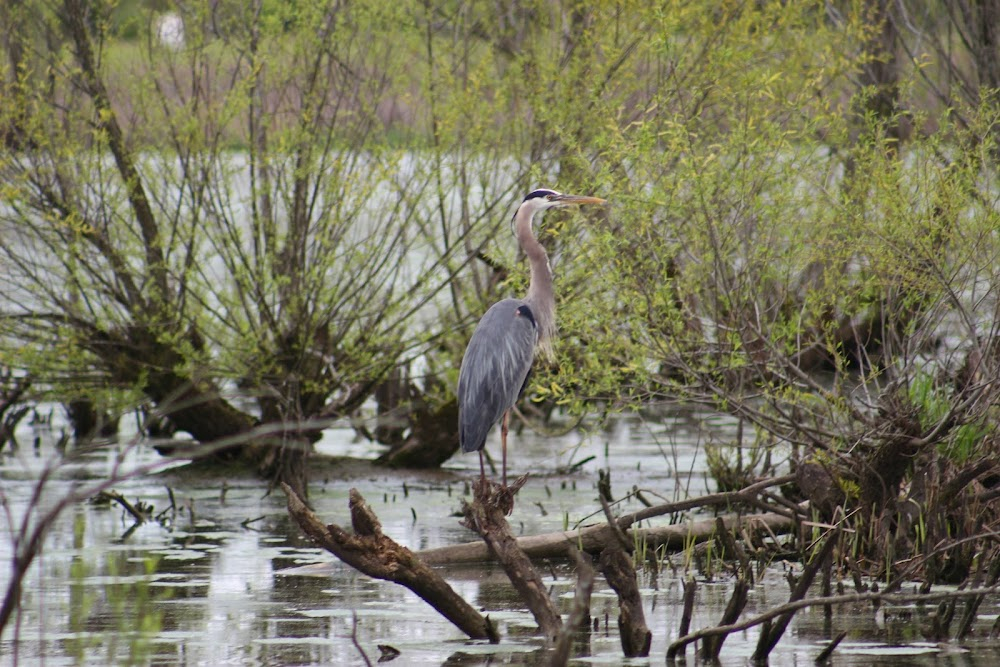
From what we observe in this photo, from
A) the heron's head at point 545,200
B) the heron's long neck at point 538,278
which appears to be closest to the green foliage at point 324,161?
the heron's long neck at point 538,278

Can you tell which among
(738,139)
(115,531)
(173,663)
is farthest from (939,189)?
(115,531)

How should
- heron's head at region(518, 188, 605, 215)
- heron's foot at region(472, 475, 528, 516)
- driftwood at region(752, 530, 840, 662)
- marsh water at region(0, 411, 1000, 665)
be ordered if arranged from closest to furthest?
driftwood at region(752, 530, 840, 662), marsh water at region(0, 411, 1000, 665), heron's foot at region(472, 475, 528, 516), heron's head at region(518, 188, 605, 215)

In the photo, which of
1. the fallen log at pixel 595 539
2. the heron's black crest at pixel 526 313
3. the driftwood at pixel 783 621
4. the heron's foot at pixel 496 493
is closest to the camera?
the driftwood at pixel 783 621

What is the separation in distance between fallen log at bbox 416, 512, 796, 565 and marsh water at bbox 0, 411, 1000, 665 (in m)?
0.08

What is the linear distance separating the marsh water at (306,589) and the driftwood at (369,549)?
0.28 m

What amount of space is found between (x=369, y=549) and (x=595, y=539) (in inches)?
85.7

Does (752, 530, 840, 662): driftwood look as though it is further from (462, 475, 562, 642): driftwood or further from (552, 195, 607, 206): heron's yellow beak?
(552, 195, 607, 206): heron's yellow beak

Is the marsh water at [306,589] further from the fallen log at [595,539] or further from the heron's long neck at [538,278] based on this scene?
the heron's long neck at [538,278]

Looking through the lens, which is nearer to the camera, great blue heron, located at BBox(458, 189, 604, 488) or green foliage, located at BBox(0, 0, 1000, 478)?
→ great blue heron, located at BBox(458, 189, 604, 488)

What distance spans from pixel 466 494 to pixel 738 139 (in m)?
4.21

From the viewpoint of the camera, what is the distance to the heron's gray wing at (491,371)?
7.38 metres

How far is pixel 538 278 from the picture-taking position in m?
7.92

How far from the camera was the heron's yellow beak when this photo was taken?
7438mm

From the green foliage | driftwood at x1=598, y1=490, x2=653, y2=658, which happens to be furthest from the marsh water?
the green foliage
